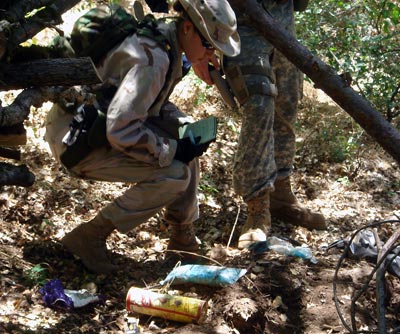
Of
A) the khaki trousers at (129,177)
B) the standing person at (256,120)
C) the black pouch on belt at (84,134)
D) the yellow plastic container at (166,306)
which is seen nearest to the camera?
the yellow plastic container at (166,306)

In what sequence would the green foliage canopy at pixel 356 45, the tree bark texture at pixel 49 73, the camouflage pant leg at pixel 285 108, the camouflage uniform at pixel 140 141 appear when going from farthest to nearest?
the green foliage canopy at pixel 356 45, the camouflage pant leg at pixel 285 108, the camouflage uniform at pixel 140 141, the tree bark texture at pixel 49 73

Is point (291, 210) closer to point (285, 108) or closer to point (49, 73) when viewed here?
point (285, 108)

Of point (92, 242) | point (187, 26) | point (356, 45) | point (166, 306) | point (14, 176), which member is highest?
point (356, 45)

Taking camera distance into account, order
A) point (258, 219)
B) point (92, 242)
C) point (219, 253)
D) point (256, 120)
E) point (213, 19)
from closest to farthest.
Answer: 1. point (213, 19)
2. point (92, 242)
3. point (219, 253)
4. point (256, 120)
5. point (258, 219)

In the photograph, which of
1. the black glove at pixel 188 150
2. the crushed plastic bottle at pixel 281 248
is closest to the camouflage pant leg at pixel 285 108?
the crushed plastic bottle at pixel 281 248

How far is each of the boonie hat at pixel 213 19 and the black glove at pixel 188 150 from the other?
609mm

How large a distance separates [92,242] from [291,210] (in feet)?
5.99

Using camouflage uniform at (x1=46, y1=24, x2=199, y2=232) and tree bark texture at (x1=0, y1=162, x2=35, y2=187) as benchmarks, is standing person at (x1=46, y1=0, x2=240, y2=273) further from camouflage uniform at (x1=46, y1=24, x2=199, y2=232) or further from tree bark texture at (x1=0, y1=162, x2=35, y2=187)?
tree bark texture at (x1=0, y1=162, x2=35, y2=187)

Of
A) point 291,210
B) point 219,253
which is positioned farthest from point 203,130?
point 291,210

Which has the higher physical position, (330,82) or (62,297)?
(330,82)

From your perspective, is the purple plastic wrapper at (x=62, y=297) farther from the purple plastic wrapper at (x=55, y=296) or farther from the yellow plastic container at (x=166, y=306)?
the yellow plastic container at (x=166, y=306)

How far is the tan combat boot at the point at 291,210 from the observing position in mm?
5051

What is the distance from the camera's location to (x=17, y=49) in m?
3.23

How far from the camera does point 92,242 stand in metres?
3.88
